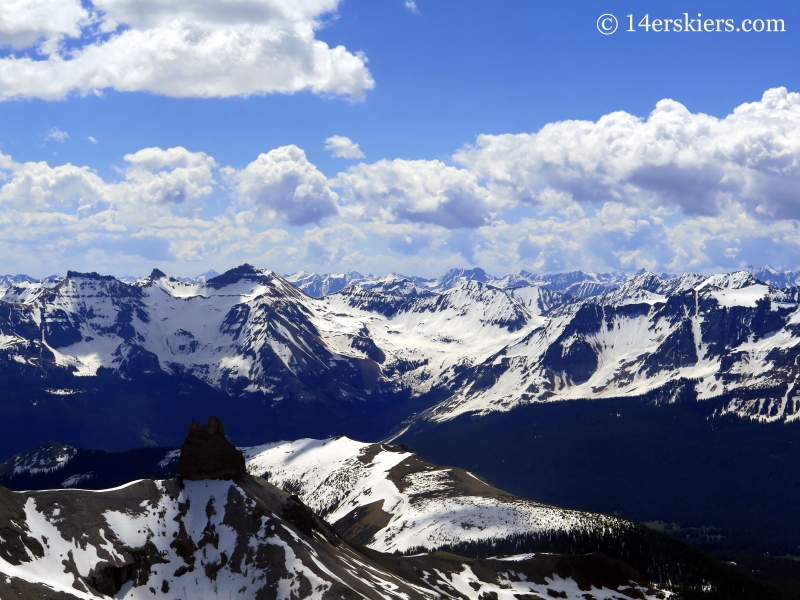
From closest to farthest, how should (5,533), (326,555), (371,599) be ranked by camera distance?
1. (5,533)
2. (371,599)
3. (326,555)

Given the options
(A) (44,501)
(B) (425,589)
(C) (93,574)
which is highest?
(A) (44,501)

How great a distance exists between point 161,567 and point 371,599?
146 feet

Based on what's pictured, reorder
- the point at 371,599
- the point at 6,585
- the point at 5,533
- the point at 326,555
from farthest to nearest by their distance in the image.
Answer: the point at 326,555
the point at 371,599
the point at 5,533
the point at 6,585

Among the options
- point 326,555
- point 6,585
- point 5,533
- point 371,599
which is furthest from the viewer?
point 326,555

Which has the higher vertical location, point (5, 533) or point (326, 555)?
point (5, 533)

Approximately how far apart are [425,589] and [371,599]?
30818mm

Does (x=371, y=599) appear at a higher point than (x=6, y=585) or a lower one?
lower

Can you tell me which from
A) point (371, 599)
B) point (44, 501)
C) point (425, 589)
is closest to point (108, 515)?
point (44, 501)

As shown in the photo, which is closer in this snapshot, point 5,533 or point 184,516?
point 5,533

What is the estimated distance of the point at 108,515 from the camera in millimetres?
179875

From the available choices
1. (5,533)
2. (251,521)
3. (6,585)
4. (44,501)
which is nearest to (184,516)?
(251,521)

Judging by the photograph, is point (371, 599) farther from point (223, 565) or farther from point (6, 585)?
point (6, 585)

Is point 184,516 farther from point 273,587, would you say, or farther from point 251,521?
point 273,587

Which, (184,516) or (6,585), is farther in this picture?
(184,516)
